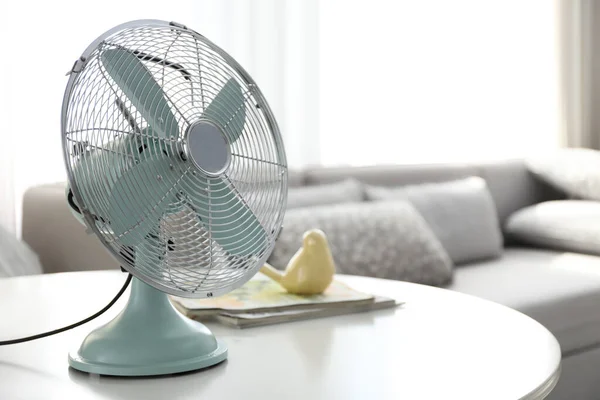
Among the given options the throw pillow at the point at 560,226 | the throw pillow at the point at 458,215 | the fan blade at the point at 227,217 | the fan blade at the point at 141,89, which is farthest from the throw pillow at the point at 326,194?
the fan blade at the point at 141,89

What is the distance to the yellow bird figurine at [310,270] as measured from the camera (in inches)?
48.0

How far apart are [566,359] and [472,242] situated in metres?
0.57

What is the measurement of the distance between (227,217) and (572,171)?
2458 millimetres

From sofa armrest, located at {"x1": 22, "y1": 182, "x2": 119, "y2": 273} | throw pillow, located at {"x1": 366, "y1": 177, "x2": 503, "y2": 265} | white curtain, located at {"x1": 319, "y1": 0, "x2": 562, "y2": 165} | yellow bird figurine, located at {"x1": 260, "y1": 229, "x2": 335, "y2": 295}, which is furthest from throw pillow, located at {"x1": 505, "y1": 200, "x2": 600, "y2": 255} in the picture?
yellow bird figurine, located at {"x1": 260, "y1": 229, "x2": 335, "y2": 295}

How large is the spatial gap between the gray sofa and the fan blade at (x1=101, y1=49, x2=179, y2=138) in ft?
3.56

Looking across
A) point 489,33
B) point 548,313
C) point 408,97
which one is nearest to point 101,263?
point 548,313

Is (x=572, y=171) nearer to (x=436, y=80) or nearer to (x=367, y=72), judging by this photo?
(x=436, y=80)

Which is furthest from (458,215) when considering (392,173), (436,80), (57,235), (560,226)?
(57,235)

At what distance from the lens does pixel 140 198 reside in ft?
2.74

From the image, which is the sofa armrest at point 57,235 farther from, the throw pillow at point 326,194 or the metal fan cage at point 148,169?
the metal fan cage at point 148,169

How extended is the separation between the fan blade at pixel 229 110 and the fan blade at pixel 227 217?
2.7 inches

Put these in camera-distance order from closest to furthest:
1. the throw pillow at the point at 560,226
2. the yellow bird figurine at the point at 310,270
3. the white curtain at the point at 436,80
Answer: the yellow bird figurine at the point at 310,270 < the throw pillow at the point at 560,226 < the white curtain at the point at 436,80

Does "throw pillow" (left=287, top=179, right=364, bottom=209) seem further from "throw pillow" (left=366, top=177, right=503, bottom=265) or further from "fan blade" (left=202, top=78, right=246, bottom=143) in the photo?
"fan blade" (left=202, top=78, right=246, bottom=143)

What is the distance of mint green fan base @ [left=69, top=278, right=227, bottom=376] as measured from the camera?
2.79 feet
